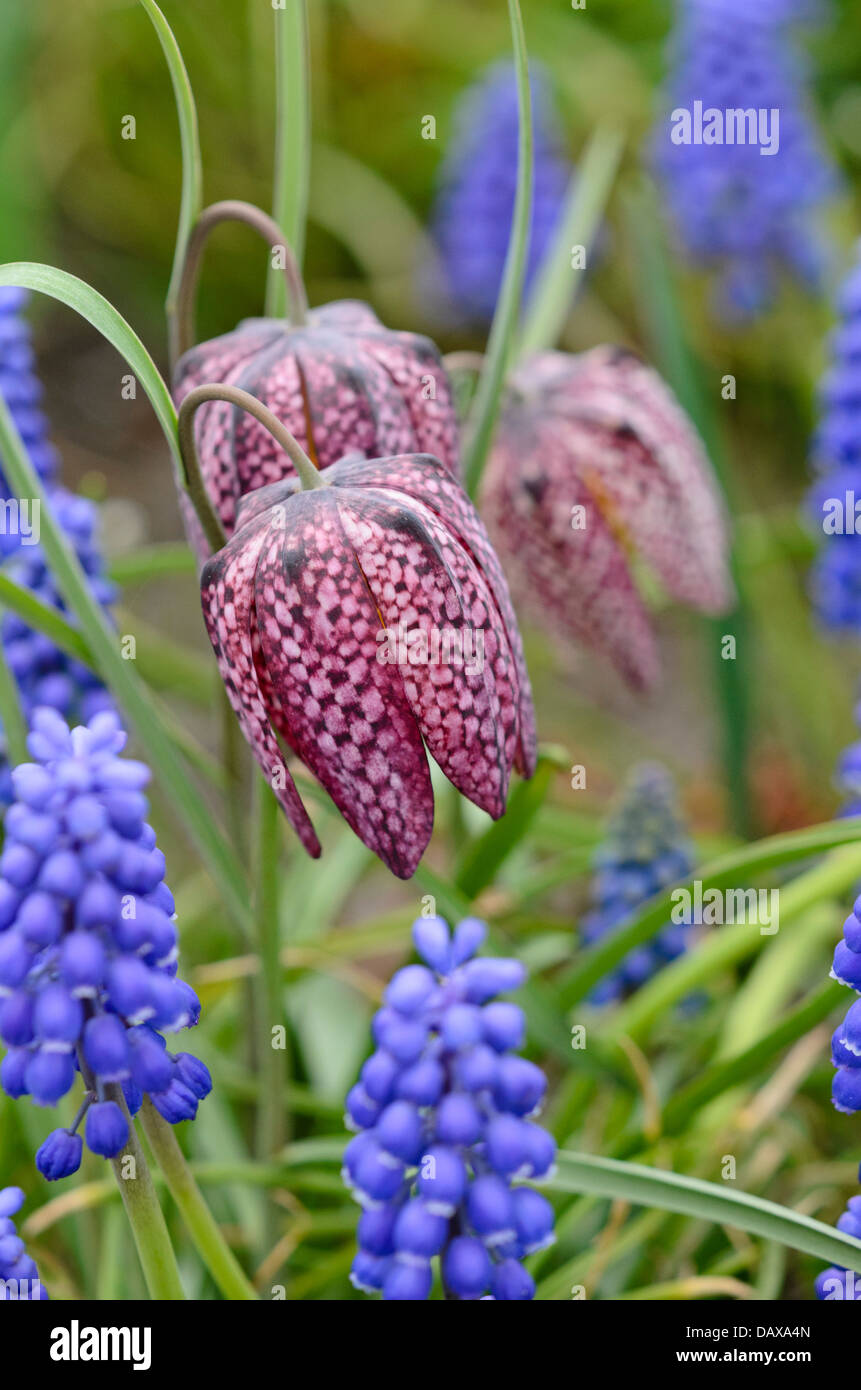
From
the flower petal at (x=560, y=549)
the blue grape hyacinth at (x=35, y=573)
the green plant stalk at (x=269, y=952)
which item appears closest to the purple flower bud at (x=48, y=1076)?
the green plant stalk at (x=269, y=952)

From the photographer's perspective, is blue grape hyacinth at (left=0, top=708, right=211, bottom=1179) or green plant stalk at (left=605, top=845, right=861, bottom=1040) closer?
blue grape hyacinth at (left=0, top=708, right=211, bottom=1179)

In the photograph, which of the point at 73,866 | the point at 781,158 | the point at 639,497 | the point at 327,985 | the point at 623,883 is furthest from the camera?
the point at 781,158

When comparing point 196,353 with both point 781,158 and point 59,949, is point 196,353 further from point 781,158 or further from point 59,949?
point 781,158

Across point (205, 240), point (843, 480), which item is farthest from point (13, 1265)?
point (843, 480)

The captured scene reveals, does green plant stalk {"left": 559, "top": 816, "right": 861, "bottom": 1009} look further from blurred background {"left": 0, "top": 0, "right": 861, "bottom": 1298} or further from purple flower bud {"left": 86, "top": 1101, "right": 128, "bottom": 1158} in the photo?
blurred background {"left": 0, "top": 0, "right": 861, "bottom": 1298}

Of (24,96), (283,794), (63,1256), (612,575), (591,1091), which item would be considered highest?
(24,96)

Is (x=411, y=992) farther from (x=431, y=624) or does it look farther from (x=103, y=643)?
(x=103, y=643)

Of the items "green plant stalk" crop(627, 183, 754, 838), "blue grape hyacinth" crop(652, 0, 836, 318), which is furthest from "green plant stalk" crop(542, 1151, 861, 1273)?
"blue grape hyacinth" crop(652, 0, 836, 318)

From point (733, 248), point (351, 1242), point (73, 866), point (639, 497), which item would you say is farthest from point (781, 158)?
point (73, 866)
